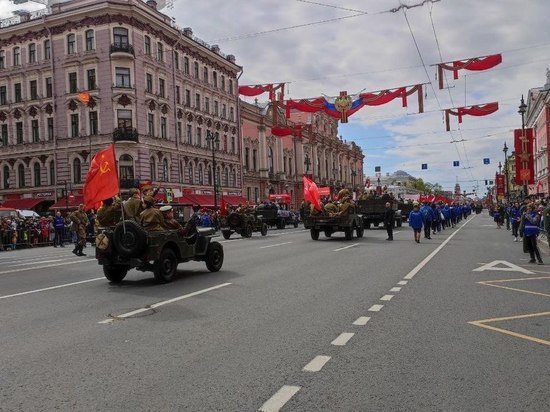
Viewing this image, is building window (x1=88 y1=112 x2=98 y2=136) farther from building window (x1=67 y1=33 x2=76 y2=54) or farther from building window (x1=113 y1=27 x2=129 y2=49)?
building window (x1=113 y1=27 x2=129 y2=49)

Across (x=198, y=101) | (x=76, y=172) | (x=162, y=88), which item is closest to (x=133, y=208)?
(x=76, y=172)

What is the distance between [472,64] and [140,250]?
16.1 metres

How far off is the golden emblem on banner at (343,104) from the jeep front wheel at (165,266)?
1617 cm

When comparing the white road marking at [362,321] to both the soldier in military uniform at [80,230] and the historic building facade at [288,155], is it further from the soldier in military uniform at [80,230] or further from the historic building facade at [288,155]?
the historic building facade at [288,155]

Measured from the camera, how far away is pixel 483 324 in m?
7.09

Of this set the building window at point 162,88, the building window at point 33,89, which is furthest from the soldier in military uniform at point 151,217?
the building window at point 33,89

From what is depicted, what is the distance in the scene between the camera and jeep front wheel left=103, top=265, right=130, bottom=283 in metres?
11.2

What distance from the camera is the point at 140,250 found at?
1051 cm

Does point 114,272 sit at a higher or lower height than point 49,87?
lower

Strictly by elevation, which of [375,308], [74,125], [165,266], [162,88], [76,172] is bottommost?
[375,308]

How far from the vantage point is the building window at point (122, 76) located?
145 ft

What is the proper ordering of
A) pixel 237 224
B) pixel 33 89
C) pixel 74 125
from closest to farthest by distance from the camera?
pixel 237 224
pixel 74 125
pixel 33 89

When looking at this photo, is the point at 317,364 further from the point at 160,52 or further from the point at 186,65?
the point at 186,65

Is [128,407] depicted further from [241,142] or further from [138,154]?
[241,142]
